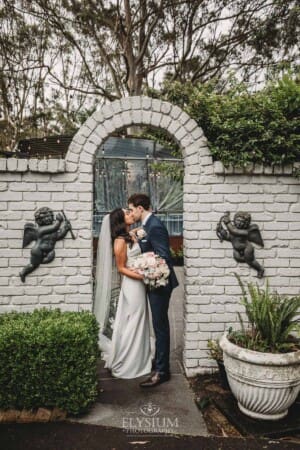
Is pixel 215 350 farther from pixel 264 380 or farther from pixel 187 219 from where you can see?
pixel 187 219

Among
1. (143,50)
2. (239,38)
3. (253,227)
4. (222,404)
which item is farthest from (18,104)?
(222,404)

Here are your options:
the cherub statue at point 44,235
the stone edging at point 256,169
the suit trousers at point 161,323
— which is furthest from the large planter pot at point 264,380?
the cherub statue at point 44,235

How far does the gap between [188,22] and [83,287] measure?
11.2 meters

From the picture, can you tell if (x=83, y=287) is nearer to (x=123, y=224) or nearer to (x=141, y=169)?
(x=123, y=224)

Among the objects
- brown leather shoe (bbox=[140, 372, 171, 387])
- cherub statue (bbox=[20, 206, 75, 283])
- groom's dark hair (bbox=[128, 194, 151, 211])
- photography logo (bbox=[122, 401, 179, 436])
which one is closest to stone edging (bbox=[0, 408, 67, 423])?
photography logo (bbox=[122, 401, 179, 436])

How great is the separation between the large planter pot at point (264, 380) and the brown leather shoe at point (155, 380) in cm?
91

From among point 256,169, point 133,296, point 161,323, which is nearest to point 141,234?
point 133,296

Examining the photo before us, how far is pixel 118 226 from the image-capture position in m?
4.13

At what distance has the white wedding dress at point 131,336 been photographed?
398 centimetres

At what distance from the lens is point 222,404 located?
3381mm

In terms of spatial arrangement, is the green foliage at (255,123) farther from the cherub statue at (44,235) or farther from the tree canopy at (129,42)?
the tree canopy at (129,42)

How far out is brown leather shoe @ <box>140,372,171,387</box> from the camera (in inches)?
146

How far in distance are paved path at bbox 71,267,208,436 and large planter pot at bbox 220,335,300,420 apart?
1.53 ft

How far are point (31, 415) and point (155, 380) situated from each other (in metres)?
1.23
